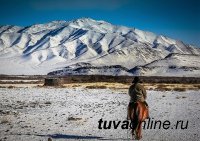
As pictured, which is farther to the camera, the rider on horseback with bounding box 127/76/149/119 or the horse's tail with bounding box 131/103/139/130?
the rider on horseback with bounding box 127/76/149/119

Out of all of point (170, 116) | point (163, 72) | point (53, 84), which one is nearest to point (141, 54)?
point (163, 72)

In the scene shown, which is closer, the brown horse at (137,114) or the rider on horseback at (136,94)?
the brown horse at (137,114)

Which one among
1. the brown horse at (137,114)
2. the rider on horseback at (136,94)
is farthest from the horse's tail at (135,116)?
the rider on horseback at (136,94)

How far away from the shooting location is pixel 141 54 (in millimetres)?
193625

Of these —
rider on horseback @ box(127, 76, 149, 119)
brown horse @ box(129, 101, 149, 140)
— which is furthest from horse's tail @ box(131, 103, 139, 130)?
rider on horseback @ box(127, 76, 149, 119)

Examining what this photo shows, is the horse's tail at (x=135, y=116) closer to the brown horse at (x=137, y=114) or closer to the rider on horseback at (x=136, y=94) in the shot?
the brown horse at (x=137, y=114)

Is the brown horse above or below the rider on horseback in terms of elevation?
below

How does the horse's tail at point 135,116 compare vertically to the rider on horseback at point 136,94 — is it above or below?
below

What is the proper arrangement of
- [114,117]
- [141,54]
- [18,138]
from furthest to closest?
[141,54], [114,117], [18,138]

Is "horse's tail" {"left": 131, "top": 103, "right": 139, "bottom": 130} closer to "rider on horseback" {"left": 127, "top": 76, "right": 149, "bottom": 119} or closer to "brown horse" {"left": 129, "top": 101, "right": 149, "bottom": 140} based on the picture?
"brown horse" {"left": 129, "top": 101, "right": 149, "bottom": 140}

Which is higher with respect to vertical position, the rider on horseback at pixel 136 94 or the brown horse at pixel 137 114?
the rider on horseback at pixel 136 94

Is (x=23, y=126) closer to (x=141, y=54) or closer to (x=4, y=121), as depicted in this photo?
(x=4, y=121)

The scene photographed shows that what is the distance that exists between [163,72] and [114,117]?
135m

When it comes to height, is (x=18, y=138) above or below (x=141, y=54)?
below
